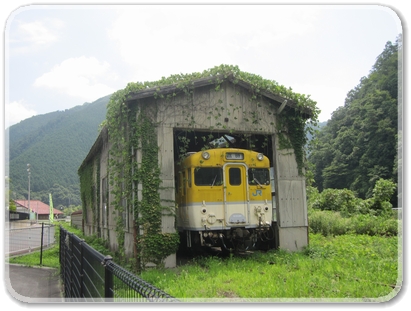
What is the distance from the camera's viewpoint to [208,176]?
9898mm

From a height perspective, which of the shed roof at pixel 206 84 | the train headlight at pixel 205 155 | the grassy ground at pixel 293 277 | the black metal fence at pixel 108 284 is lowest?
the grassy ground at pixel 293 277

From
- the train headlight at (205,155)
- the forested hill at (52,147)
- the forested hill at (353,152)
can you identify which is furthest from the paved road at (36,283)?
the forested hill at (353,152)

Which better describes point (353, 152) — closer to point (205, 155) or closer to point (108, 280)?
point (205, 155)

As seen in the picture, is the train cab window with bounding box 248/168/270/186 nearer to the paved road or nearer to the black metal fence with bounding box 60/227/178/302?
the paved road

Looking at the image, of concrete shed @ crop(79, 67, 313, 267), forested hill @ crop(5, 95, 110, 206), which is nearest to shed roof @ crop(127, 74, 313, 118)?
concrete shed @ crop(79, 67, 313, 267)

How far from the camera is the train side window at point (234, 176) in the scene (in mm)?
10094

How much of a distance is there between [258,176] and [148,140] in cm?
→ 321

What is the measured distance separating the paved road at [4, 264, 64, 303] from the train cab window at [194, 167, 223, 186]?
4.06 meters

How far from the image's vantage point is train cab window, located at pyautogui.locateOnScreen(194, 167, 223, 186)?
9.82 metres

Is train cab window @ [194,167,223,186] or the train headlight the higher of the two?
the train headlight

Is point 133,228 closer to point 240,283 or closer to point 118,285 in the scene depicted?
point 240,283

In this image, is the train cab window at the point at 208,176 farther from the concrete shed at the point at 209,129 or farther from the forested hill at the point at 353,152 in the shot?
the forested hill at the point at 353,152

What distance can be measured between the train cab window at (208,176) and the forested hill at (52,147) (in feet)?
9.78

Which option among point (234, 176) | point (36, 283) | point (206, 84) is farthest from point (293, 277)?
point (36, 283)
